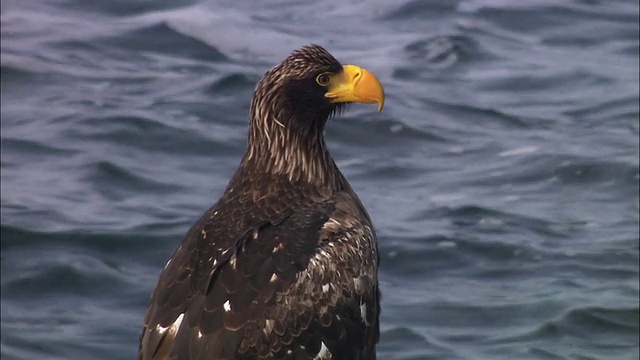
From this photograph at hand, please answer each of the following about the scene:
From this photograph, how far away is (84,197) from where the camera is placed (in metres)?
13.5

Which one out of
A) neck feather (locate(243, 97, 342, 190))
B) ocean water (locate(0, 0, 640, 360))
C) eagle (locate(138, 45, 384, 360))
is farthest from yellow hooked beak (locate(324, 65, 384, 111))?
ocean water (locate(0, 0, 640, 360))

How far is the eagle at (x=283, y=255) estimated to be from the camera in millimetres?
6914

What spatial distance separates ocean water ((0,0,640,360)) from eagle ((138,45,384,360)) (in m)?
3.79

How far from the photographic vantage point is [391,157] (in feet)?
47.7

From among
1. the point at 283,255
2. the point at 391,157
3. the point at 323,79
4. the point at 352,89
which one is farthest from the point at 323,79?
the point at 391,157

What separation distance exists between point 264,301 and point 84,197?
672 centimetres

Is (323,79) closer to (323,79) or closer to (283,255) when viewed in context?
(323,79)

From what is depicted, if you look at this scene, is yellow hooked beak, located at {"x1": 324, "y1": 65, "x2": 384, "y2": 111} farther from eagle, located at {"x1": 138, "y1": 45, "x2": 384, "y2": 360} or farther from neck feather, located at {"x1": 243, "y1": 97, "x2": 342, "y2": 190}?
neck feather, located at {"x1": 243, "y1": 97, "x2": 342, "y2": 190}

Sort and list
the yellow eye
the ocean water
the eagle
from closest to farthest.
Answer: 1. the eagle
2. the yellow eye
3. the ocean water

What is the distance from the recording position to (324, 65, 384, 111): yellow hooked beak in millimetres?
7656

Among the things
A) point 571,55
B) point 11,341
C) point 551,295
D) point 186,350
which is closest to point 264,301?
point 186,350

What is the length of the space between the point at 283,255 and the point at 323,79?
1.00m

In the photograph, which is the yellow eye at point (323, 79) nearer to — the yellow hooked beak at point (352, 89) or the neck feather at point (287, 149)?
the yellow hooked beak at point (352, 89)

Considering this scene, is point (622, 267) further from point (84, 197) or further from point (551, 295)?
point (84, 197)
